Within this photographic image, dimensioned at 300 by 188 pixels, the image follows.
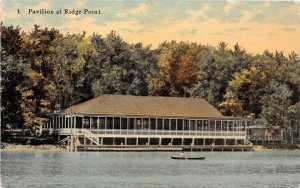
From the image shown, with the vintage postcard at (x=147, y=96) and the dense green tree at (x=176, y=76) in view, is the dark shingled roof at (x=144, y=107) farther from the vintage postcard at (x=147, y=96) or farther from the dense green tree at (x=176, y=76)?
the dense green tree at (x=176, y=76)

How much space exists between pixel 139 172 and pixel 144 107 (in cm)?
3266

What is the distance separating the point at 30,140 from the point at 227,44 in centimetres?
3663

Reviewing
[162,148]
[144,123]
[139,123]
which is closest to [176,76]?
[144,123]

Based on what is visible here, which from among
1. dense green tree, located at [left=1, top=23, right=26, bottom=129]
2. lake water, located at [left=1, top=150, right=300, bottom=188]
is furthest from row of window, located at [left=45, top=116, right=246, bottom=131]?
lake water, located at [left=1, top=150, right=300, bottom=188]

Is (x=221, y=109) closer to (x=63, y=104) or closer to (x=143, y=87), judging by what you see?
(x=143, y=87)

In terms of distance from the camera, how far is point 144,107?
80062mm

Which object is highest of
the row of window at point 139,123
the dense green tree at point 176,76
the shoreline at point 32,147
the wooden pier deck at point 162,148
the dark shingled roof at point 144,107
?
the dense green tree at point 176,76

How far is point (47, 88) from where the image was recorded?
76562 mm

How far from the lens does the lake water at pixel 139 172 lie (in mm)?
40312

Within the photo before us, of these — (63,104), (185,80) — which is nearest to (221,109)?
(185,80)

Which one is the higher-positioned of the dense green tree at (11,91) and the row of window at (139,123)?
the dense green tree at (11,91)

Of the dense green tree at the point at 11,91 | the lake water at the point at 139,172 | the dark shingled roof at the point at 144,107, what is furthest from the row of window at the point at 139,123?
the lake water at the point at 139,172

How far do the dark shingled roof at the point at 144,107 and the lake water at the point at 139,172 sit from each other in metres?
13.6

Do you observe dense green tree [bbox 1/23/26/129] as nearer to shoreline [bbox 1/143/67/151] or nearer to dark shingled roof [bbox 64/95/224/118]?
shoreline [bbox 1/143/67/151]
